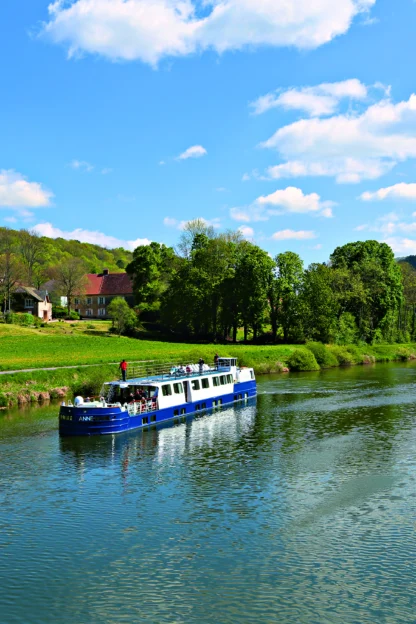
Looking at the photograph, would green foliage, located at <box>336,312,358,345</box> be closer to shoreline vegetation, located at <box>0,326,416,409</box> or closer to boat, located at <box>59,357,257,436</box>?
shoreline vegetation, located at <box>0,326,416,409</box>

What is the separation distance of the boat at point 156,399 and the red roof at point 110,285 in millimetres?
86531

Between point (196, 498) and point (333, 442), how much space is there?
14918 mm

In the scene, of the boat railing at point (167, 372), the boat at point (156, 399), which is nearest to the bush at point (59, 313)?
the boat railing at point (167, 372)

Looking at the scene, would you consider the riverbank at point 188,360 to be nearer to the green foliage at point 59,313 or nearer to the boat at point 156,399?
the boat at point 156,399

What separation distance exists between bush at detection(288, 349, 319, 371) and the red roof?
223 feet

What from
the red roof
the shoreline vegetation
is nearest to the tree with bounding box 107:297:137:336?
the shoreline vegetation

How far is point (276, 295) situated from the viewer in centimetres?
11075

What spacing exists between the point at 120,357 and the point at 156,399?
3077cm

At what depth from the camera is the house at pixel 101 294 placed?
499 feet

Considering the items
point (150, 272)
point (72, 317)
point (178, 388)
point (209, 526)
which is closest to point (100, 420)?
point (178, 388)

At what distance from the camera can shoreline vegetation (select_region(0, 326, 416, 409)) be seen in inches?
2269

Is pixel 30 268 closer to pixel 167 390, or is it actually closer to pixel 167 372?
pixel 167 372

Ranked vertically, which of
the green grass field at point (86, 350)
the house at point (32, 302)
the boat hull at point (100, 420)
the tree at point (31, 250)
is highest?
the tree at point (31, 250)

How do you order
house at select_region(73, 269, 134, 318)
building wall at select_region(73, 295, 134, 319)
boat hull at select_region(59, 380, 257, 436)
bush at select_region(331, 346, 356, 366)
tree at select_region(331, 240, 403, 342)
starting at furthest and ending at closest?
Result: 1. building wall at select_region(73, 295, 134, 319)
2. house at select_region(73, 269, 134, 318)
3. tree at select_region(331, 240, 403, 342)
4. bush at select_region(331, 346, 356, 366)
5. boat hull at select_region(59, 380, 257, 436)
